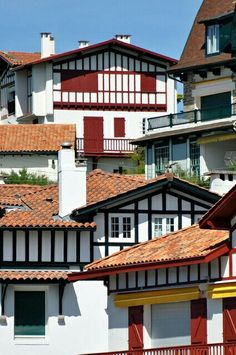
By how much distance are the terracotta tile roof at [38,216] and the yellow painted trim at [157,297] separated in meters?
8.61

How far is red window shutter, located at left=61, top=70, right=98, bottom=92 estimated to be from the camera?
99625 mm

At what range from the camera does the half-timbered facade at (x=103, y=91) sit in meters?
99.2

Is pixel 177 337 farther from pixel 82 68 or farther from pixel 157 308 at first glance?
pixel 82 68

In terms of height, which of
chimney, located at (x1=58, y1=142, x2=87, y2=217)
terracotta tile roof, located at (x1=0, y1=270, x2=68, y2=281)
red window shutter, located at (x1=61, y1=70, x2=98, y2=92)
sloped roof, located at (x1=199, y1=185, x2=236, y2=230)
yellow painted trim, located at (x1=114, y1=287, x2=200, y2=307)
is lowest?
yellow painted trim, located at (x1=114, y1=287, x2=200, y2=307)

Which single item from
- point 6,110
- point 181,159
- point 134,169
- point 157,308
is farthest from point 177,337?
point 6,110

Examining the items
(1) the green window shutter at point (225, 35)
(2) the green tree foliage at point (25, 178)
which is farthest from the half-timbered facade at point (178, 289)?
(2) the green tree foliage at point (25, 178)

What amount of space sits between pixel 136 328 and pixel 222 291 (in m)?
4.30

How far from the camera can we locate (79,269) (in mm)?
57219

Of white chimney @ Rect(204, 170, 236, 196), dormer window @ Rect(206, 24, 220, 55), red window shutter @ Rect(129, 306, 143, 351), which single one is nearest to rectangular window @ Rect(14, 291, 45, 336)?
white chimney @ Rect(204, 170, 236, 196)

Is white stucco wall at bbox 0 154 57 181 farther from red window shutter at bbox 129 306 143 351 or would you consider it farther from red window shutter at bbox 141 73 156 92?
red window shutter at bbox 129 306 143 351

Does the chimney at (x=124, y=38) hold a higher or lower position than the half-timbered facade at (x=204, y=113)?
higher

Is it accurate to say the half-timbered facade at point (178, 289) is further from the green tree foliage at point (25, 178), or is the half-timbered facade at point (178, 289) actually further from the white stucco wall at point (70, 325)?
the green tree foliage at point (25, 178)

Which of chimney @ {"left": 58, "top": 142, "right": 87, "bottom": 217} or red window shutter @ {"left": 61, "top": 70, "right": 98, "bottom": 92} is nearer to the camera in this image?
chimney @ {"left": 58, "top": 142, "right": 87, "bottom": 217}

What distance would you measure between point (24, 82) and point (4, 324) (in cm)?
A: 4687
